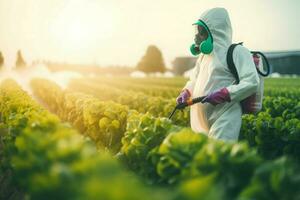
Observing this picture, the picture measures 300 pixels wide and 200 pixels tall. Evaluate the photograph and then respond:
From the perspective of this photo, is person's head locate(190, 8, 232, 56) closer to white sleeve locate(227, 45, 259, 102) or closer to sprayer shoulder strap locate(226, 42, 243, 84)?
sprayer shoulder strap locate(226, 42, 243, 84)

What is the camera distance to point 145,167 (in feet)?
19.5

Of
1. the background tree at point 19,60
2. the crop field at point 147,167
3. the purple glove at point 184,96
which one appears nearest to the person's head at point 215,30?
the purple glove at point 184,96

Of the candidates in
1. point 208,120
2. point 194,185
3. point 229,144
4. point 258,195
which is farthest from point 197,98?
point 194,185

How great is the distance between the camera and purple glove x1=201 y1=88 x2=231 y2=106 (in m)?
6.14

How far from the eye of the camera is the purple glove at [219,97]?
6145mm

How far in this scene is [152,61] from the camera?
104m

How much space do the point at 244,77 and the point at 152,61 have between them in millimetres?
98469

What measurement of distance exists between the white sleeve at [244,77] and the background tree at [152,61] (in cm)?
9750

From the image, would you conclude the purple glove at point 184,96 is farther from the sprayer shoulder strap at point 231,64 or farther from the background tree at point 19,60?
the background tree at point 19,60

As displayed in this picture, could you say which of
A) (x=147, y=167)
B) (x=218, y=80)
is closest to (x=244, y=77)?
(x=218, y=80)

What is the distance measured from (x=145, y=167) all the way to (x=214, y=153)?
1.84m

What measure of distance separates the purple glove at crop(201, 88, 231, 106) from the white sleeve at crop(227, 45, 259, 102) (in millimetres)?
43

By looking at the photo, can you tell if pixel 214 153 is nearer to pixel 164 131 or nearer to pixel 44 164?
pixel 44 164

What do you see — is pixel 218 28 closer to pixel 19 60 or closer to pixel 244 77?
pixel 244 77
